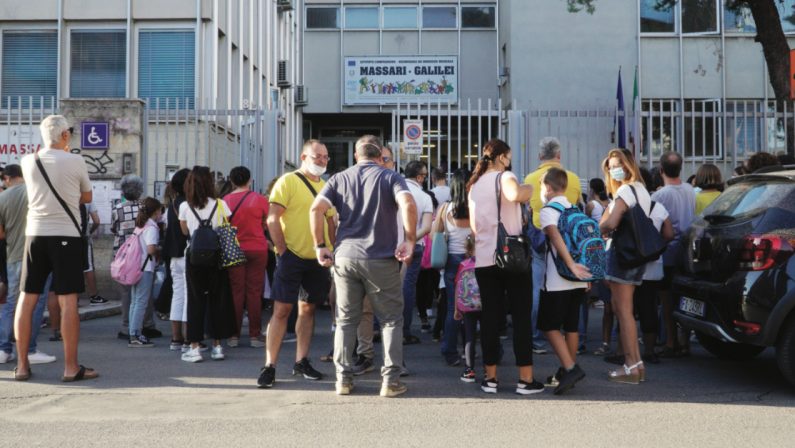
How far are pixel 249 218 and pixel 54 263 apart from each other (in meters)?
2.46

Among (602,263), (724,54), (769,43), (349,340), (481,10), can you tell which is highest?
(481,10)

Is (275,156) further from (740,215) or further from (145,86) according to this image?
(740,215)

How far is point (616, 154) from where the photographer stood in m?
Answer: 7.63

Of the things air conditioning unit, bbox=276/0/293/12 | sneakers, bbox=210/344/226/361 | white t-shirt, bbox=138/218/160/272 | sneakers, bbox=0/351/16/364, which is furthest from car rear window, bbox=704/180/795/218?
air conditioning unit, bbox=276/0/293/12

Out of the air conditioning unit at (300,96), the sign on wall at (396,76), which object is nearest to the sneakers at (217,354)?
the air conditioning unit at (300,96)

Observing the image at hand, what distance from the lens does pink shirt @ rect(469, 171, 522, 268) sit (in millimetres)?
6910

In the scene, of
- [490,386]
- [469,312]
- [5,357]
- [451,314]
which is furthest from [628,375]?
[5,357]

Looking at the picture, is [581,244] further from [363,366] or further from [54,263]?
[54,263]

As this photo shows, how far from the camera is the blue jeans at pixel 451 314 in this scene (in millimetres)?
8391

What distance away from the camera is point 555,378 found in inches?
287

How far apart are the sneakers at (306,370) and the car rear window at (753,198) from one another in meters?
3.55

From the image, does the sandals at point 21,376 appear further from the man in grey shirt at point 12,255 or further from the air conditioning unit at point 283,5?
the air conditioning unit at point 283,5

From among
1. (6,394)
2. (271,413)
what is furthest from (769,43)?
(6,394)

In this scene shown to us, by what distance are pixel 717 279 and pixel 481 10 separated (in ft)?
79.8
